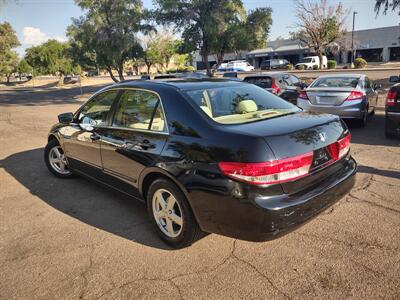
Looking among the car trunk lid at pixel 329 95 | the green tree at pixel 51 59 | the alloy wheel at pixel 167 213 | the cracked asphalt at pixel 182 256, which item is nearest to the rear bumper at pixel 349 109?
the car trunk lid at pixel 329 95

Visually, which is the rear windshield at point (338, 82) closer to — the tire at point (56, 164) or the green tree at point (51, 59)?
the tire at point (56, 164)

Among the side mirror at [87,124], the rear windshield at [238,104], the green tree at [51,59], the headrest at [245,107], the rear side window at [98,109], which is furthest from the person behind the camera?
the green tree at [51,59]

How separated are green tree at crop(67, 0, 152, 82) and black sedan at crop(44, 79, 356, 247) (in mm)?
17092

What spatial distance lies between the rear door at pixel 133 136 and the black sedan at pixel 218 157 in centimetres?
1

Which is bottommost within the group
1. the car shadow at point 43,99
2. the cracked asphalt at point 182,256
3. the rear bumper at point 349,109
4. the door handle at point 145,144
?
the car shadow at point 43,99

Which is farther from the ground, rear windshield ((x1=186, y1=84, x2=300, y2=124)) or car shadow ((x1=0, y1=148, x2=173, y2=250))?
rear windshield ((x1=186, y1=84, x2=300, y2=124))

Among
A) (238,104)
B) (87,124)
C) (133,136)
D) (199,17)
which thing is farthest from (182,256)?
(199,17)

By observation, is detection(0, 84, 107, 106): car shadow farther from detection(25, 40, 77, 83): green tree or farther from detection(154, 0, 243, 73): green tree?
detection(25, 40, 77, 83): green tree

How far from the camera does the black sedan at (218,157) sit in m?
2.84

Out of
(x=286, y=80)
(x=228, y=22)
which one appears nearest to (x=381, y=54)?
(x=228, y=22)

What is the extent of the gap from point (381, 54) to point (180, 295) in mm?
66668

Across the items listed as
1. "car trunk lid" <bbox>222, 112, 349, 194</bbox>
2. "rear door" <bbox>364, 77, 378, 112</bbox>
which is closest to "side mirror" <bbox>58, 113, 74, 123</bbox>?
"car trunk lid" <bbox>222, 112, 349, 194</bbox>

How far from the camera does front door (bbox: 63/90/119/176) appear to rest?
4.51 m

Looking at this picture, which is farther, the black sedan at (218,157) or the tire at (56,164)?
the tire at (56,164)
